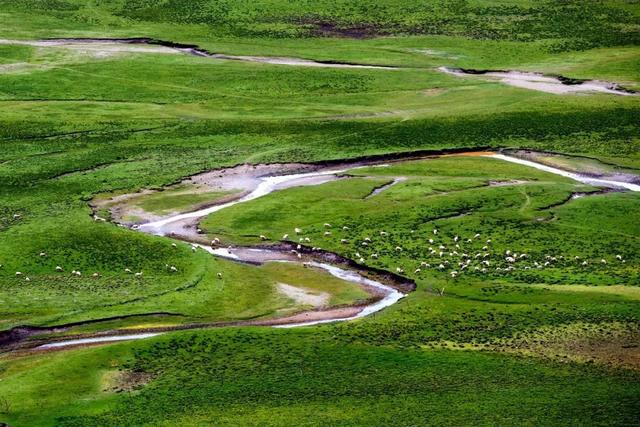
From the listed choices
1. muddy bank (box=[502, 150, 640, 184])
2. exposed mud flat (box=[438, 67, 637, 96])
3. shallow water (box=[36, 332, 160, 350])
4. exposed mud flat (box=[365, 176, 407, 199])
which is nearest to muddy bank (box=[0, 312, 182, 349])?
shallow water (box=[36, 332, 160, 350])

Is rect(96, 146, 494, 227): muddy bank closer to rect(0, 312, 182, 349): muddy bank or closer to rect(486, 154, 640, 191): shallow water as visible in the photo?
rect(486, 154, 640, 191): shallow water

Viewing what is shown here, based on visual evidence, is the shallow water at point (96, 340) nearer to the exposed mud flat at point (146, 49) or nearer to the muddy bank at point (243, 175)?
the muddy bank at point (243, 175)

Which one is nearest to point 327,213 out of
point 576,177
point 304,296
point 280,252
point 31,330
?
point 280,252

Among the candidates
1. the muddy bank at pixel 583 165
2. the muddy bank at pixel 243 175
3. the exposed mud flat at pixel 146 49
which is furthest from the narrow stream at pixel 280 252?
the exposed mud flat at pixel 146 49

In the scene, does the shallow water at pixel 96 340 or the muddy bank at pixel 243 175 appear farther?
the muddy bank at pixel 243 175

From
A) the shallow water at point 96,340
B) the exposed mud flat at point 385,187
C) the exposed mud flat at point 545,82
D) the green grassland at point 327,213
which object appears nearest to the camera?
the green grassland at point 327,213

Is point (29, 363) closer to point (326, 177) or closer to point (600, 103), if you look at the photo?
point (326, 177)

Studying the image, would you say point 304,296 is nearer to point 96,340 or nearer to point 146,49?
point 96,340
